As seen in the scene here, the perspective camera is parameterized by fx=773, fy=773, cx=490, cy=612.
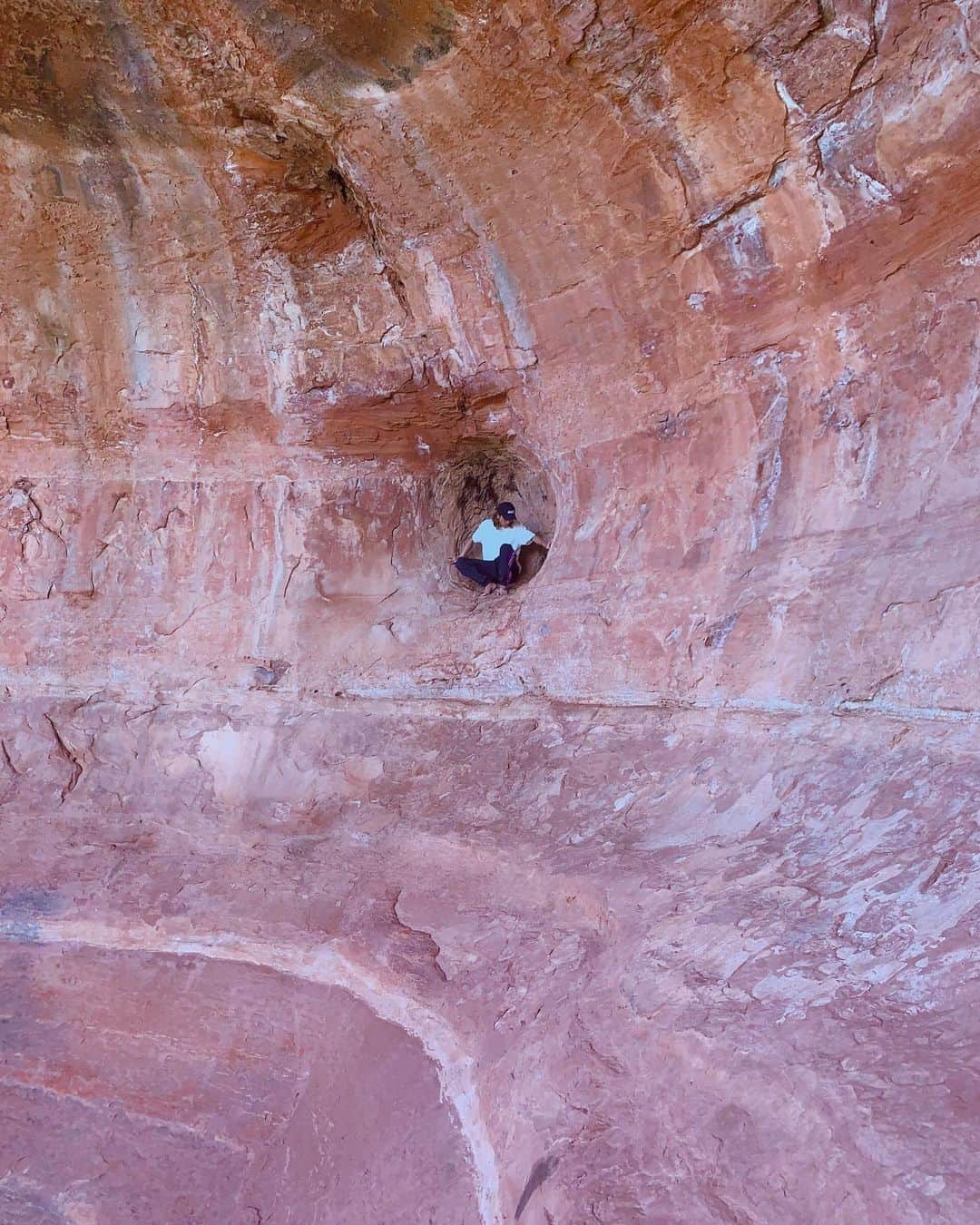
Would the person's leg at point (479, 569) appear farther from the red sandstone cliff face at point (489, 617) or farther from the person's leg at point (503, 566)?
the red sandstone cliff face at point (489, 617)

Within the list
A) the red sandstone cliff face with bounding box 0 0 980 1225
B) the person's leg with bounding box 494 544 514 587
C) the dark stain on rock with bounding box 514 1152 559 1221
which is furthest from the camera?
the person's leg with bounding box 494 544 514 587

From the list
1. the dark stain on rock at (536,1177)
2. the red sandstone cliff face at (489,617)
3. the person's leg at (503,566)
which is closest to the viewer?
the dark stain on rock at (536,1177)

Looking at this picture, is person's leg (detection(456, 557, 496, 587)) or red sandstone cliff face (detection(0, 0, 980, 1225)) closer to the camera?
red sandstone cliff face (detection(0, 0, 980, 1225))

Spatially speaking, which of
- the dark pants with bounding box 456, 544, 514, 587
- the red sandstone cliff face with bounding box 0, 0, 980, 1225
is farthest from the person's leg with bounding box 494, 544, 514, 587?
the red sandstone cliff face with bounding box 0, 0, 980, 1225

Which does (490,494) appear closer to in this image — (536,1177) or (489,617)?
(489,617)

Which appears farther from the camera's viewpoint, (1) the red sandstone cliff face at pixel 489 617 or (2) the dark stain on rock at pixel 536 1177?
(1) the red sandstone cliff face at pixel 489 617

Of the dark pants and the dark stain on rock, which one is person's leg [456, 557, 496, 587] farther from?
the dark stain on rock

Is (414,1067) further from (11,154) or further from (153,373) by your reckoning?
(11,154)

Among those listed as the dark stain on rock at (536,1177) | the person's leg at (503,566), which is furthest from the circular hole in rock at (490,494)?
the dark stain on rock at (536,1177)
